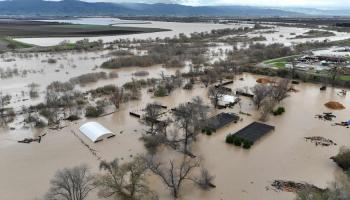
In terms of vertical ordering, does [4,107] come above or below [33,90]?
below

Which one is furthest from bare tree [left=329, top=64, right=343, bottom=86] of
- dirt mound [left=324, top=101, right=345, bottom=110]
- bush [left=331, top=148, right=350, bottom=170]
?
bush [left=331, top=148, right=350, bottom=170]

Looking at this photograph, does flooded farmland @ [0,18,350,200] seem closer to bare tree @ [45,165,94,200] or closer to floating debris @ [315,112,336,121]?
floating debris @ [315,112,336,121]

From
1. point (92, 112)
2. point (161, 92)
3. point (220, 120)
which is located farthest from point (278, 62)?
point (92, 112)

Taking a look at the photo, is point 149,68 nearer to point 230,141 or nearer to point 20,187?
point 230,141

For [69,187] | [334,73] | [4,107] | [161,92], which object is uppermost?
[334,73]

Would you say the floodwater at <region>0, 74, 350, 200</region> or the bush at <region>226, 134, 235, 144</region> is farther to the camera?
the bush at <region>226, 134, 235, 144</region>

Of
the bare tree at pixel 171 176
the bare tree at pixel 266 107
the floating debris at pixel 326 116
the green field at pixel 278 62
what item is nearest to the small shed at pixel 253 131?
the bare tree at pixel 266 107

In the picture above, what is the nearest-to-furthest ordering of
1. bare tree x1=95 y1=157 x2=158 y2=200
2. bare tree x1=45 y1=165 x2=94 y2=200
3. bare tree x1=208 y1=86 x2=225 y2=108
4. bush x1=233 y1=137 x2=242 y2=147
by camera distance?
bare tree x1=45 y1=165 x2=94 y2=200 < bare tree x1=95 y1=157 x2=158 y2=200 < bush x1=233 y1=137 x2=242 y2=147 < bare tree x1=208 y1=86 x2=225 y2=108

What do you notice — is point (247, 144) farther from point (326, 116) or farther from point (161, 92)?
point (161, 92)
